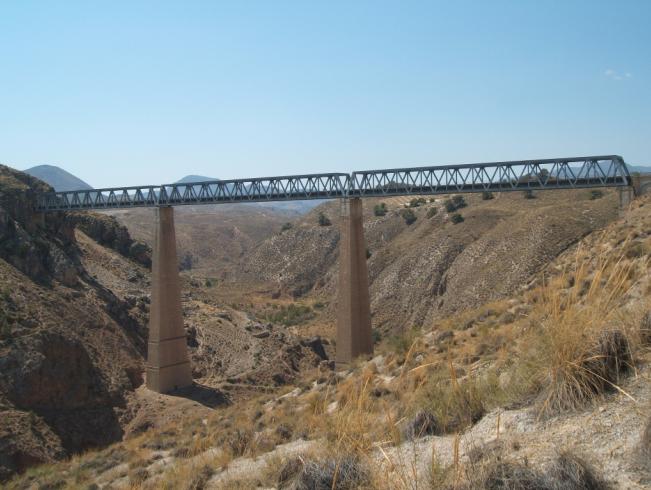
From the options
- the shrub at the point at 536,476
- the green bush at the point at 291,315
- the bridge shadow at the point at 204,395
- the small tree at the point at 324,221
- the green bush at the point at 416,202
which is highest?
the green bush at the point at 416,202

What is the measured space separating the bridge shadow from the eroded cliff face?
363cm

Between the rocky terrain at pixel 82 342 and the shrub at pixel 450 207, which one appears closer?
the rocky terrain at pixel 82 342

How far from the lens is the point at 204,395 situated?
39.4 meters

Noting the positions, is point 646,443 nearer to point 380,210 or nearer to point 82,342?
point 82,342

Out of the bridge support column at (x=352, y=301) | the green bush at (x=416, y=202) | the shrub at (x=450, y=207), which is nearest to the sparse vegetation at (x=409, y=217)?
the green bush at (x=416, y=202)

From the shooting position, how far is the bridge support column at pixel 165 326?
1564 inches

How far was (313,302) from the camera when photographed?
258 ft

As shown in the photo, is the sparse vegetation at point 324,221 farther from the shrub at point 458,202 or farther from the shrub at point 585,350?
the shrub at point 585,350

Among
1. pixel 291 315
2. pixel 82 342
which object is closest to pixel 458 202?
pixel 291 315

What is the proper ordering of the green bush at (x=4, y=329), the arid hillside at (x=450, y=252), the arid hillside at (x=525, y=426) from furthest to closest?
the arid hillside at (x=450, y=252), the green bush at (x=4, y=329), the arid hillside at (x=525, y=426)

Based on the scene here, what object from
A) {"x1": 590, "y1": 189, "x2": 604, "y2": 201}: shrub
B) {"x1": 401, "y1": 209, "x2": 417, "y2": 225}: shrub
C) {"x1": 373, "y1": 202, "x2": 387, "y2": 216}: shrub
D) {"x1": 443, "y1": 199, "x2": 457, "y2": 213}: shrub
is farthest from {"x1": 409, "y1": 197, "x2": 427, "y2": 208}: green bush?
{"x1": 590, "y1": 189, "x2": 604, "y2": 201}: shrub

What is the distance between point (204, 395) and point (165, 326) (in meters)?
5.56

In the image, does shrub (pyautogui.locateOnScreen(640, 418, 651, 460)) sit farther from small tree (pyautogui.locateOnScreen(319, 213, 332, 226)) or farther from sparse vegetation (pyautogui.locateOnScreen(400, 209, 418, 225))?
small tree (pyautogui.locateOnScreen(319, 213, 332, 226))

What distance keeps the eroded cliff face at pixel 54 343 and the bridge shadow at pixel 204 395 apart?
11.9 ft
